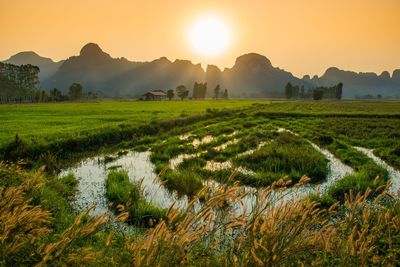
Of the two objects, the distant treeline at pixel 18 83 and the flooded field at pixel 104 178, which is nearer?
the flooded field at pixel 104 178

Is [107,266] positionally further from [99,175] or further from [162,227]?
[99,175]

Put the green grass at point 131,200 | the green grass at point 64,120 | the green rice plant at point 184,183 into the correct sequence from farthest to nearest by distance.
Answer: the green grass at point 64,120 < the green rice plant at point 184,183 < the green grass at point 131,200

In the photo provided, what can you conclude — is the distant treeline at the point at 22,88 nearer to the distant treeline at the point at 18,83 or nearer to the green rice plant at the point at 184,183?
the distant treeline at the point at 18,83

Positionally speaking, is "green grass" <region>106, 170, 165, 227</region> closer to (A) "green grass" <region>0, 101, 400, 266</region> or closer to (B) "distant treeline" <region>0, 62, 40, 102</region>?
(A) "green grass" <region>0, 101, 400, 266</region>

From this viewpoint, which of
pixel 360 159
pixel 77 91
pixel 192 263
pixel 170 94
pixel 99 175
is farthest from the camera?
Result: pixel 170 94

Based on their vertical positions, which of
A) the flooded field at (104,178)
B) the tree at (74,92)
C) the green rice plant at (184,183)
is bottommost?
the flooded field at (104,178)

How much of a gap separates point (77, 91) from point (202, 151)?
13405cm

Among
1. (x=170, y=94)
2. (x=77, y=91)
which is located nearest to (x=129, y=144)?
(x=77, y=91)

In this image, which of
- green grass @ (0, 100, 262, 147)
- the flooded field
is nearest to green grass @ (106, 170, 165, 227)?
the flooded field

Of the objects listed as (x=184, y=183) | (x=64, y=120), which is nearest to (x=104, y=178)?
(x=184, y=183)

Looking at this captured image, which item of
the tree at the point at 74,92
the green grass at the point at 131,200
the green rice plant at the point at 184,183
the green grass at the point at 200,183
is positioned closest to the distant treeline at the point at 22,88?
the tree at the point at 74,92

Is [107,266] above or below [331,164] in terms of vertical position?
above

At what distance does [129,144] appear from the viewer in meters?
23.8

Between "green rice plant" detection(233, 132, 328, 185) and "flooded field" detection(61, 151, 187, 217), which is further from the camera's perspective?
"green rice plant" detection(233, 132, 328, 185)
